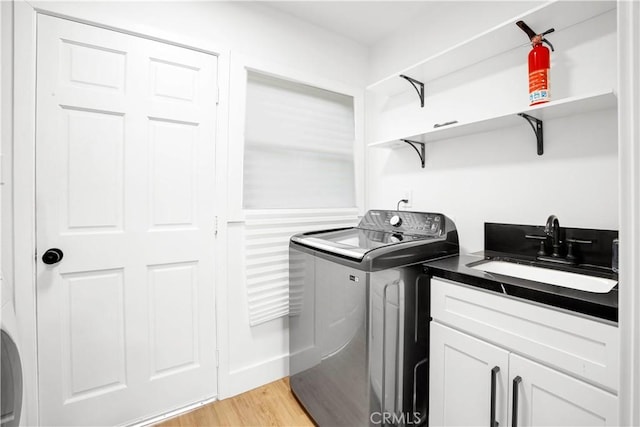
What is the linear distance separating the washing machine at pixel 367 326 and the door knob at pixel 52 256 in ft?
3.87

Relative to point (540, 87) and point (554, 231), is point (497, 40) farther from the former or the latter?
point (554, 231)

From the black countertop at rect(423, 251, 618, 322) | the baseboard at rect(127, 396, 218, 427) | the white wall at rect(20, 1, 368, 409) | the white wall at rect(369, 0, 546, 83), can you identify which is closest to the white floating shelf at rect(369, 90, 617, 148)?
the white wall at rect(369, 0, 546, 83)

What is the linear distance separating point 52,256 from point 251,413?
52.7 inches

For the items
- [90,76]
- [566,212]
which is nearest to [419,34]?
[566,212]

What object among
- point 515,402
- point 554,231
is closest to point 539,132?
point 554,231

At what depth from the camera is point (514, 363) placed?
1053mm

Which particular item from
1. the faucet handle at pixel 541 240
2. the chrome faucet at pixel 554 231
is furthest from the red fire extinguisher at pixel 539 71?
the faucet handle at pixel 541 240

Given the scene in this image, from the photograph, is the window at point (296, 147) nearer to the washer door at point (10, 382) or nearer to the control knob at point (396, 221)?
the control knob at point (396, 221)

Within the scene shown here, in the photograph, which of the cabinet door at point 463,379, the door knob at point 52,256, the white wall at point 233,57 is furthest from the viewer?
the white wall at point 233,57

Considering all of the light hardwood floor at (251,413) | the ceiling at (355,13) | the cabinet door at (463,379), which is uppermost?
the ceiling at (355,13)

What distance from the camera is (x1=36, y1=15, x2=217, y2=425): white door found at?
1.41m

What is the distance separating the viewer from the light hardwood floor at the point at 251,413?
5.36 ft

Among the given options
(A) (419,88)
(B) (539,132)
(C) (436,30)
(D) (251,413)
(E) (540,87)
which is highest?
(C) (436,30)

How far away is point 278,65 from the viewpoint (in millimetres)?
2008
